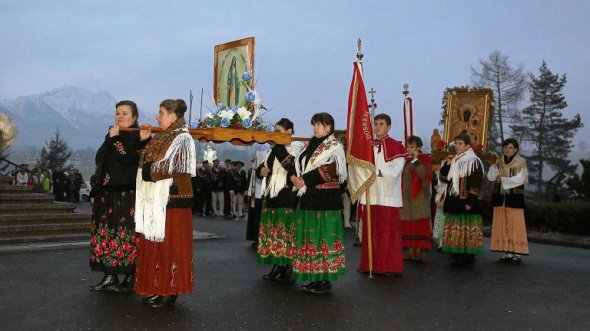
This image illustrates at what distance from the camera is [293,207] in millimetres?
7652

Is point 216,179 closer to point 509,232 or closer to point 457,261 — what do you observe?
point 509,232

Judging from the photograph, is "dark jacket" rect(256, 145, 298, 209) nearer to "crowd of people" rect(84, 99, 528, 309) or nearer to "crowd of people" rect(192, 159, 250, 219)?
"crowd of people" rect(84, 99, 528, 309)

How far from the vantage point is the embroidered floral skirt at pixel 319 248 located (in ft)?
23.0

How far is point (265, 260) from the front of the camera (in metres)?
7.89

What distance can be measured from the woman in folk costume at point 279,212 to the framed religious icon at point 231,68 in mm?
901

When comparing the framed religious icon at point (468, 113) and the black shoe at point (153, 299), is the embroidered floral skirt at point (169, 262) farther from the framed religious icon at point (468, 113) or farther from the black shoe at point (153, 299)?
the framed religious icon at point (468, 113)

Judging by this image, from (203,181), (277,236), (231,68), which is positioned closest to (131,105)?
(277,236)

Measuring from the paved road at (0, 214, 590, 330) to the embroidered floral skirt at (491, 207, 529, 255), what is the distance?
0.98m

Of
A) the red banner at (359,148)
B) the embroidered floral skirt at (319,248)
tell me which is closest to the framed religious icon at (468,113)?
the red banner at (359,148)

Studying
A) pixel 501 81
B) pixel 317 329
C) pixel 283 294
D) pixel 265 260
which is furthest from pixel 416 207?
pixel 501 81

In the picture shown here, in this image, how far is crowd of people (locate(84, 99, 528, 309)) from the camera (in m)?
5.91

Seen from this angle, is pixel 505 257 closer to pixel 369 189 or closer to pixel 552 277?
pixel 552 277

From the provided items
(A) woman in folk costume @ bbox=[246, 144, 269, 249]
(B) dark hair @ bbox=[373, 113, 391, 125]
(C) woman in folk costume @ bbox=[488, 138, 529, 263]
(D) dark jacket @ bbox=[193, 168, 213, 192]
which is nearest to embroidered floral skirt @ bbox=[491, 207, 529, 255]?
(C) woman in folk costume @ bbox=[488, 138, 529, 263]

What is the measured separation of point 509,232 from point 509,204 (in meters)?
0.46
